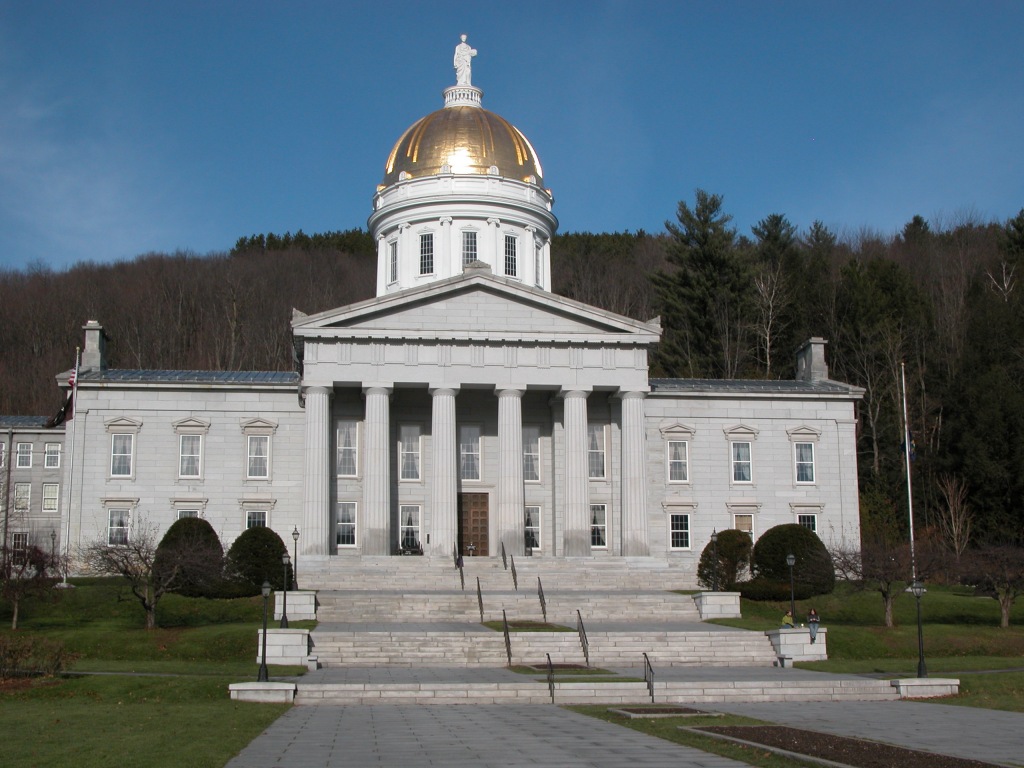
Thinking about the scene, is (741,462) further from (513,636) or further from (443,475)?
(513,636)

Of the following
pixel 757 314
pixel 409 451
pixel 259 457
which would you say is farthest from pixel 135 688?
pixel 757 314

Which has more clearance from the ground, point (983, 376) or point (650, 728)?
point (983, 376)

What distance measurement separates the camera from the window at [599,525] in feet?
178

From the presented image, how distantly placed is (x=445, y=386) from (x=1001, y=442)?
30.2 metres

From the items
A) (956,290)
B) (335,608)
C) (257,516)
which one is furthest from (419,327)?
(956,290)

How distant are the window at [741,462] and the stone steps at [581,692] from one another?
28479mm

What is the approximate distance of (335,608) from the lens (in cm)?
3928

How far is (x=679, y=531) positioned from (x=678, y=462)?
323cm

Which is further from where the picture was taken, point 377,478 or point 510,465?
point 510,465

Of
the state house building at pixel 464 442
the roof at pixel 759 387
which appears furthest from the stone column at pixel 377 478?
the roof at pixel 759 387

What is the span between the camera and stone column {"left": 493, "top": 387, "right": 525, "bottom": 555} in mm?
49844

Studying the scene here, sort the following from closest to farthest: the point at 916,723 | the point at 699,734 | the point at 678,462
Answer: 1. the point at 699,734
2. the point at 916,723
3. the point at 678,462

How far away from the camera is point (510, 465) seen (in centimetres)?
5047

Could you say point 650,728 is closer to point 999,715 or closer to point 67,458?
point 999,715
